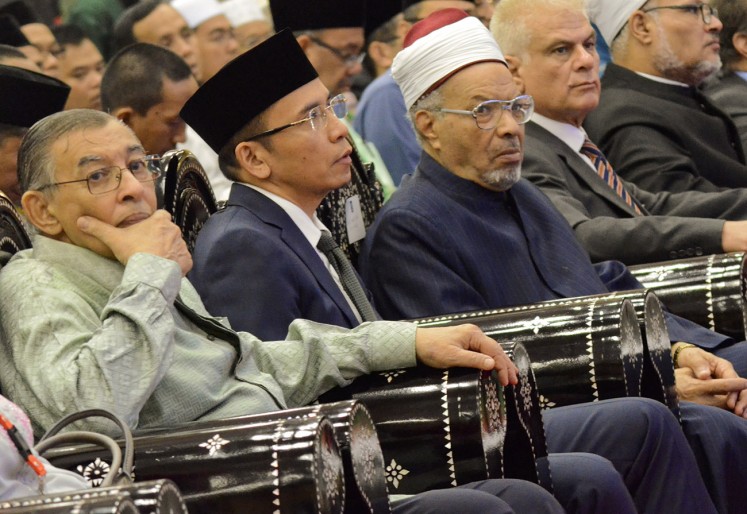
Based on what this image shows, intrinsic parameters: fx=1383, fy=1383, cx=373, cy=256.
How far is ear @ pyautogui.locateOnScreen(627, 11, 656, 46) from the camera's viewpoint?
563 centimetres

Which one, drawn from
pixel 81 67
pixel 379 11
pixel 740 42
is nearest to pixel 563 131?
pixel 740 42

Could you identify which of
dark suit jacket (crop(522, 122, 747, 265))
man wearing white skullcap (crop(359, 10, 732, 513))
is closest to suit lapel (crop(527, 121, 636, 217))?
dark suit jacket (crop(522, 122, 747, 265))

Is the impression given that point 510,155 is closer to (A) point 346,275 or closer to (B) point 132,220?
(A) point 346,275

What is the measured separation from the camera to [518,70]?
16.1ft

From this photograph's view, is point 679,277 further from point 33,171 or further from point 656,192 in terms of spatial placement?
point 33,171

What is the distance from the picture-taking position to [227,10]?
23.4 ft

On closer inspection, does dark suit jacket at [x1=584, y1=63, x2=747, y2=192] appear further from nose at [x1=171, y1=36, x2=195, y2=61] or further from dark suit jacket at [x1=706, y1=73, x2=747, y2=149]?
nose at [x1=171, y1=36, x2=195, y2=61]

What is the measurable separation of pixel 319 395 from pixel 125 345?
0.55 meters

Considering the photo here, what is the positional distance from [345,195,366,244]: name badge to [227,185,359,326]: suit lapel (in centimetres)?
50

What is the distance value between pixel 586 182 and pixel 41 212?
225 centimetres

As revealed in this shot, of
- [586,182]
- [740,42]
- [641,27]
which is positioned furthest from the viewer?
[740,42]

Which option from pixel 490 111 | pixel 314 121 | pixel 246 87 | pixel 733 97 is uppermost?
pixel 246 87

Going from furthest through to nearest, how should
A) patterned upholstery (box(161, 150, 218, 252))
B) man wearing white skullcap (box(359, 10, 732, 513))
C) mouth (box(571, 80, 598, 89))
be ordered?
mouth (box(571, 80, 598, 89))
man wearing white skullcap (box(359, 10, 732, 513))
patterned upholstery (box(161, 150, 218, 252))

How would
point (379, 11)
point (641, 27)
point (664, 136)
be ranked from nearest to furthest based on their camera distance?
point (664, 136) < point (641, 27) < point (379, 11)
